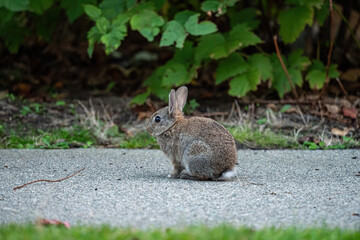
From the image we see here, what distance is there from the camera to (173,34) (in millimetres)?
6957

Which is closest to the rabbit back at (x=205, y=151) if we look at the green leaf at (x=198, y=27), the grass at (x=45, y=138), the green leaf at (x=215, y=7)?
the green leaf at (x=198, y=27)

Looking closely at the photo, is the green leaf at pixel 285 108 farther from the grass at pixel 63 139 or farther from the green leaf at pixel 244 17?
the grass at pixel 63 139

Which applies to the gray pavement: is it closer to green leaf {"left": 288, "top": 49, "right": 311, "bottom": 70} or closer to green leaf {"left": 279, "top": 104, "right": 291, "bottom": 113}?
green leaf {"left": 279, "top": 104, "right": 291, "bottom": 113}

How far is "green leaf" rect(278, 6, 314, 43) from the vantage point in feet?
25.1

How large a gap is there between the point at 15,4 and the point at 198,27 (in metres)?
2.47

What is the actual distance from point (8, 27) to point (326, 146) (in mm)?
5537

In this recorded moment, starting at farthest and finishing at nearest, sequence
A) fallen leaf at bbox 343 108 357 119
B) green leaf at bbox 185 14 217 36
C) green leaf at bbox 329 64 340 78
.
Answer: green leaf at bbox 329 64 340 78 → fallen leaf at bbox 343 108 357 119 → green leaf at bbox 185 14 217 36

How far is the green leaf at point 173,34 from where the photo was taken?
6.87 metres

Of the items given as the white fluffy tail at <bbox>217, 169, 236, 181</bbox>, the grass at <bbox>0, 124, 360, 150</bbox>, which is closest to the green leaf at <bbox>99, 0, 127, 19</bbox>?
the grass at <bbox>0, 124, 360, 150</bbox>

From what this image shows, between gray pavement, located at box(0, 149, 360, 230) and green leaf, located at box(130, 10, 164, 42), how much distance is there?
5.42 ft

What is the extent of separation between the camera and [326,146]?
669cm

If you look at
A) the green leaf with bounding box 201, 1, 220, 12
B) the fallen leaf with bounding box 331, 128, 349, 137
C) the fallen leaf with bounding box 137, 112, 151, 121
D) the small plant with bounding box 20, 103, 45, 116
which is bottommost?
the fallen leaf with bounding box 137, 112, 151, 121

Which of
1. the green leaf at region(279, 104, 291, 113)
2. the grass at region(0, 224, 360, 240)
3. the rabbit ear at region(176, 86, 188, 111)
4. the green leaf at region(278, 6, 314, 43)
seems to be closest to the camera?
the grass at region(0, 224, 360, 240)

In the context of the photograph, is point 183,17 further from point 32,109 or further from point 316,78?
point 32,109
